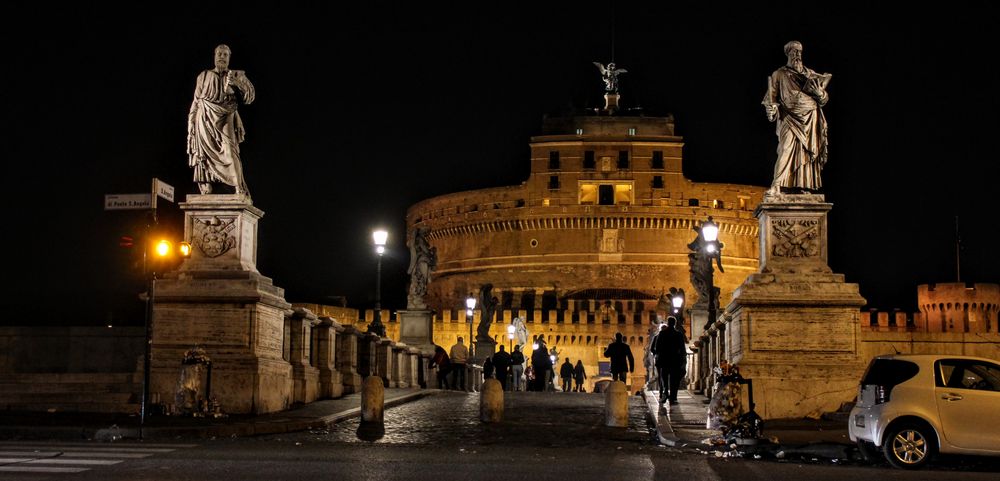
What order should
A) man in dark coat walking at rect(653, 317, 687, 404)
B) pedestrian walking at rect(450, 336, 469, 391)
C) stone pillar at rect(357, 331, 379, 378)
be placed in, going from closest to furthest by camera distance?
man in dark coat walking at rect(653, 317, 687, 404), stone pillar at rect(357, 331, 379, 378), pedestrian walking at rect(450, 336, 469, 391)

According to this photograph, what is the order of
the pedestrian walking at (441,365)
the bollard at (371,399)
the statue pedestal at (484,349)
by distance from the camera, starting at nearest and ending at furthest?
the bollard at (371,399)
the pedestrian walking at (441,365)
the statue pedestal at (484,349)

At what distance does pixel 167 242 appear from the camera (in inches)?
615

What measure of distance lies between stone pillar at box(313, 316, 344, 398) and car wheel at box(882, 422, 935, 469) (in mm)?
10732

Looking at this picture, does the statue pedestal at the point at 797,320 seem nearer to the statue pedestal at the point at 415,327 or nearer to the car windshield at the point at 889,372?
the car windshield at the point at 889,372

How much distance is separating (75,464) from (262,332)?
6179 mm

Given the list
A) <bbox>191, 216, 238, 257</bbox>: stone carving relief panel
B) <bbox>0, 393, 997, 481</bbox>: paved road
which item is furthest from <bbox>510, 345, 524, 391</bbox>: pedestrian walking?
<bbox>0, 393, 997, 481</bbox>: paved road

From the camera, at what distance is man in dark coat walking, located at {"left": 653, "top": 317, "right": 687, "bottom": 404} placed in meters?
20.1

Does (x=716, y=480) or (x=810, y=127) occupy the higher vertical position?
(x=810, y=127)

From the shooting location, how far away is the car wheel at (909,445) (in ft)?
38.6

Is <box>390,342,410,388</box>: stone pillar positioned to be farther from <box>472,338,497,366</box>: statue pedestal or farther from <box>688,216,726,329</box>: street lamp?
<box>472,338,497,366</box>: statue pedestal

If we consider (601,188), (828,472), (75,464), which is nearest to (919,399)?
(828,472)

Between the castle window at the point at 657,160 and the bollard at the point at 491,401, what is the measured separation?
274ft

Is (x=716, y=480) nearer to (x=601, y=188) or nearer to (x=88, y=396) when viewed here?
(x=88, y=396)

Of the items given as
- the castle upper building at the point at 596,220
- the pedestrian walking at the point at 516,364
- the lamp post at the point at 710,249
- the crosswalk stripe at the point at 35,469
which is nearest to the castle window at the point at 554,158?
the castle upper building at the point at 596,220
